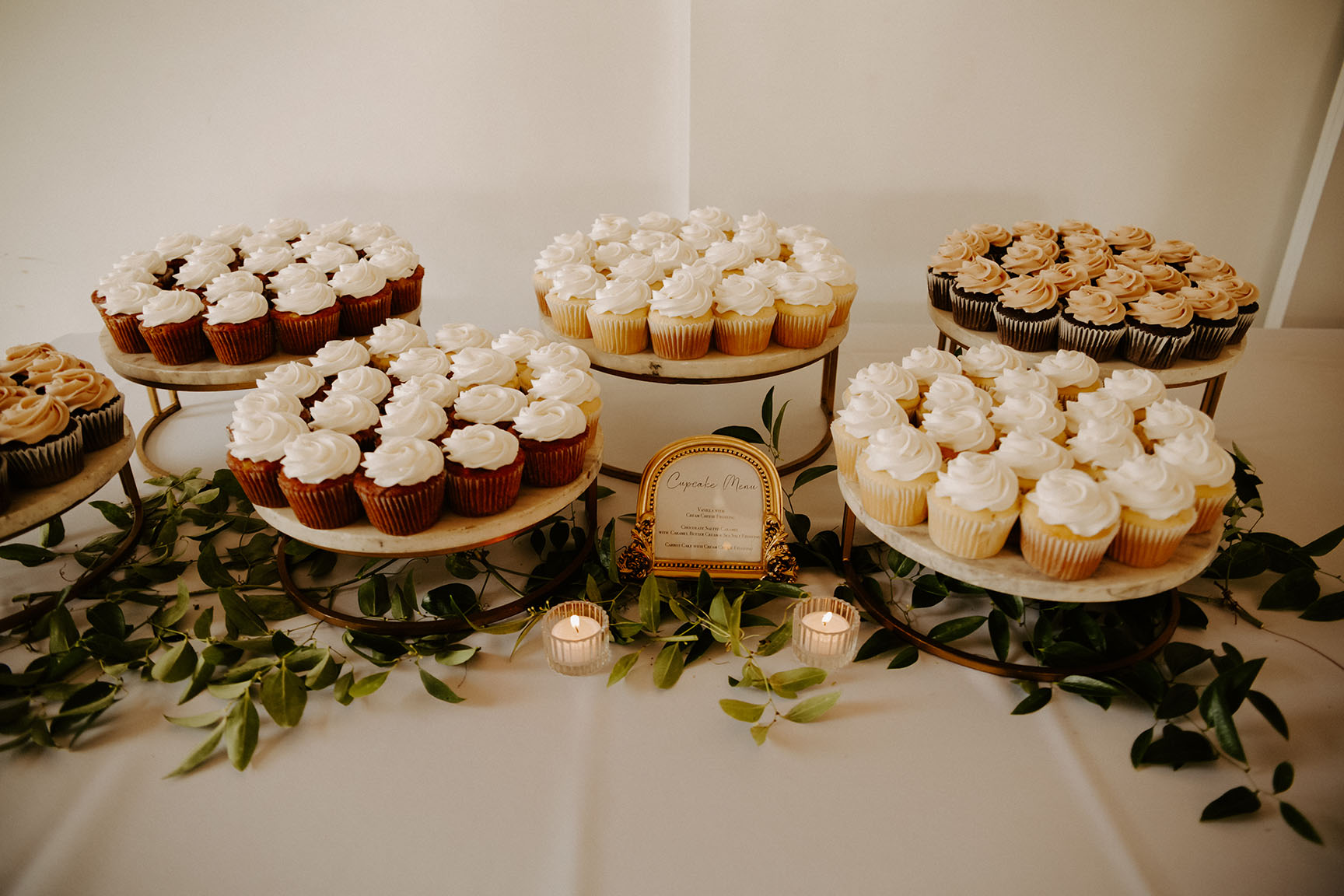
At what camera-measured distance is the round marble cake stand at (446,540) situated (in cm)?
184

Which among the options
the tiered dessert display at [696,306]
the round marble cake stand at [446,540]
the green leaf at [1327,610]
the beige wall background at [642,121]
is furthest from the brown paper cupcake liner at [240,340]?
the green leaf at [1327,610]

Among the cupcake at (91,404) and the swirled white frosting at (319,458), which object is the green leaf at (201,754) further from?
the cupcake at (91,404)

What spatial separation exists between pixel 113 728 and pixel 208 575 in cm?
46

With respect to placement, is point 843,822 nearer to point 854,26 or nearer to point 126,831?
point 126,831

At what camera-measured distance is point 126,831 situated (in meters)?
1.59

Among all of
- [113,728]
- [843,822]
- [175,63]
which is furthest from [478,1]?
[843,822]

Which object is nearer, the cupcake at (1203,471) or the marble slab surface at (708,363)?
the cupcake at (1203,471)

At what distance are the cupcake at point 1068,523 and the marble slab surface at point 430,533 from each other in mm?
1089

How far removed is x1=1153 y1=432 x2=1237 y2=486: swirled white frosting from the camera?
1.82 meters

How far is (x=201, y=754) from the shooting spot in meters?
1.71

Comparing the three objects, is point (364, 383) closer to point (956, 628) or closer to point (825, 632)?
point (825, 632)

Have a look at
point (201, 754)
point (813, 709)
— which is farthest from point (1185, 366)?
point (201, 754)

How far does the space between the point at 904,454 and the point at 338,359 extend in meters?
1.56

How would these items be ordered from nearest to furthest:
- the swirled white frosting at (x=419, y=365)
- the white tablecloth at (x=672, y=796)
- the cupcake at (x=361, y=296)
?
1. the white tablecloth at (x=672, y=796)
2. the swirled white frosting at (x=419, y=365)
3. the cupcake at (x=361, y=296)
